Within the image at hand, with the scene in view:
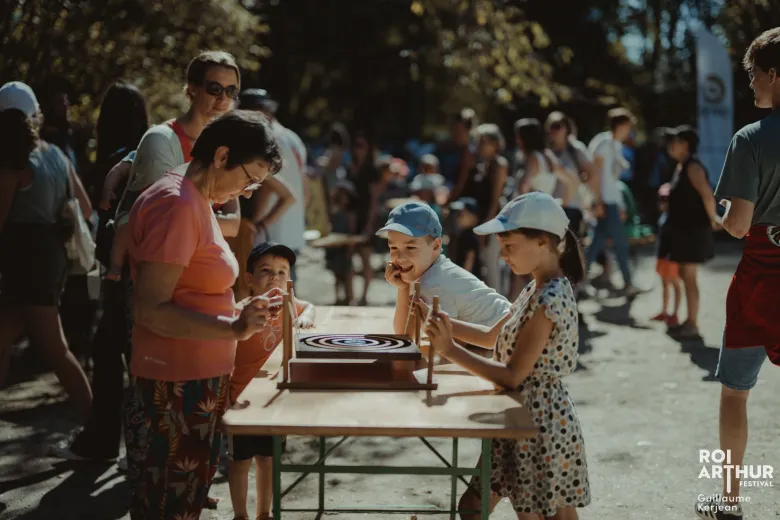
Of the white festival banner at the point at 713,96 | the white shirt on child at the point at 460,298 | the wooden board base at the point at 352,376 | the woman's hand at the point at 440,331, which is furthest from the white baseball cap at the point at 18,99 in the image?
the white festival banner at the point at 713,96

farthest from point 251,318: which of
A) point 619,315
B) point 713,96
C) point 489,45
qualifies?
point 713,96

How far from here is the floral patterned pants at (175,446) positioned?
10.1ft

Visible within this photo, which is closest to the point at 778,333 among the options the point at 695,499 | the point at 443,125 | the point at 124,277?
the point at 695,499

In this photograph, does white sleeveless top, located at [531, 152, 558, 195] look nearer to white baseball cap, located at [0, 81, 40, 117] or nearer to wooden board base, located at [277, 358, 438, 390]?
white baseball cap, located at [0, 81, 40, 117]

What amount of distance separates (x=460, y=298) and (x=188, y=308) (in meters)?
1.40

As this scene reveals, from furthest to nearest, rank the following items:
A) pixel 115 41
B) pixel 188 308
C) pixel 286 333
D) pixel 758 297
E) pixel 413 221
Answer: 1. pixel 115 41
2. pixel 758 297
3. pixel 413 221
4. pixel 286 333
5. pixel 188 308

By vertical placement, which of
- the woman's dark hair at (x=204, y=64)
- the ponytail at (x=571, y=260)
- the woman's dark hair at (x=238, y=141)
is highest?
the woman's dark hair at (x=204, y=64)

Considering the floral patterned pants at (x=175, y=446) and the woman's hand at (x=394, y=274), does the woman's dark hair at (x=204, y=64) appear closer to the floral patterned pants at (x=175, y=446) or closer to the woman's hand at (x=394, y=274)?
the woman's hand at (x=394, y=274)

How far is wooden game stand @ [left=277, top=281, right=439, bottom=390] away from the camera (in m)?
3.11

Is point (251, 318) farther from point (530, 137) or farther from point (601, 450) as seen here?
point (530, 137)

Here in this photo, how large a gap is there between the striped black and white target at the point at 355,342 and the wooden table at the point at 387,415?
6.8 inches

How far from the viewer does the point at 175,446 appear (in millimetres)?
3100

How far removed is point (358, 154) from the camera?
11586 mm

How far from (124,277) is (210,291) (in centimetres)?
168
